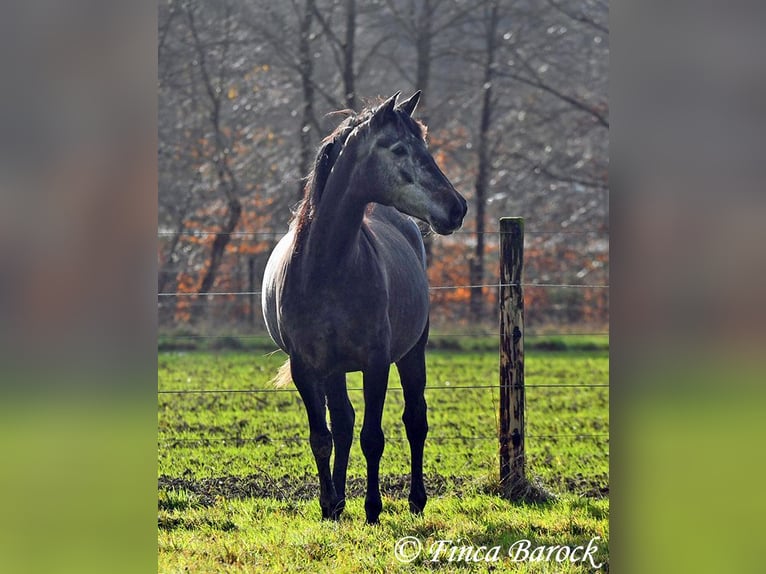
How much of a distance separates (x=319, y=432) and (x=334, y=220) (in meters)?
1.19

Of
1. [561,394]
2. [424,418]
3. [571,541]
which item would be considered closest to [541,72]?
[561,394]

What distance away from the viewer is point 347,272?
4672 mm

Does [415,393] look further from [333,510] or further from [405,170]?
[405,170]

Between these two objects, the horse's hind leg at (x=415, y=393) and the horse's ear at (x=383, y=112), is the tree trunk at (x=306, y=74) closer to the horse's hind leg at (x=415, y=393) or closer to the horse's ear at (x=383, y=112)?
the horse's hind leg at (x=415, y=393)

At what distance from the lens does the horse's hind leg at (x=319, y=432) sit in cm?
471

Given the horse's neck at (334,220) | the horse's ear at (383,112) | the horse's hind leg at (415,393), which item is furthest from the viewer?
the horse's hind leg at (415,393)

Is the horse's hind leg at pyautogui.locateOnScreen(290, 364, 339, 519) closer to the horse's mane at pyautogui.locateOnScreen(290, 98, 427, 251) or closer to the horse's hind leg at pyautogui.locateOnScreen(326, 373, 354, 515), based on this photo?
the horse's hind leg at pyautogui.locateOnScreen(326, 373, 354, 515)

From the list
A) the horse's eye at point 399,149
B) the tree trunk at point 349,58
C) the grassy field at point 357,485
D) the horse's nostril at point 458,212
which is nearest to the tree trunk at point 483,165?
the tree trunk at point 349,58

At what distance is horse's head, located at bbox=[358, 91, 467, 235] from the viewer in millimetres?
4340
